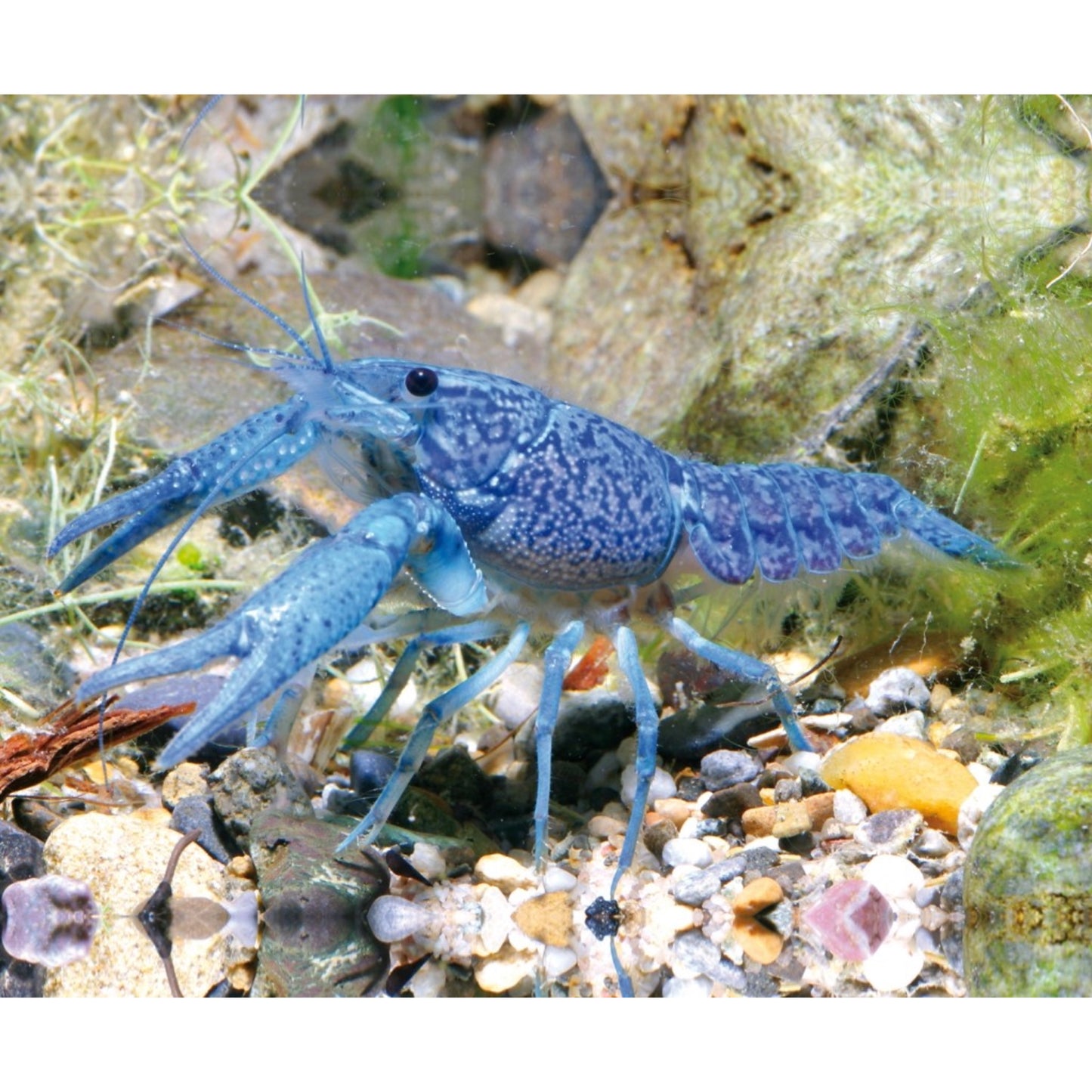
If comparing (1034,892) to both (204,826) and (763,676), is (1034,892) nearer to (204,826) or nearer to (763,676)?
(763,676)

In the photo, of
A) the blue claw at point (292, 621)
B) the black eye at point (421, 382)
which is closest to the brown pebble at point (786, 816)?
the blue claw at point (292, 621)

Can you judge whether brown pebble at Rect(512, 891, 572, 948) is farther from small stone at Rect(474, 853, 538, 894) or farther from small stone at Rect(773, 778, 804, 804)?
small stone at Rect(773, 778, 804, 804)

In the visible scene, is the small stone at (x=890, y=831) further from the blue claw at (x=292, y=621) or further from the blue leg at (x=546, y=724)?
the blue claw at (x=292, y=621)

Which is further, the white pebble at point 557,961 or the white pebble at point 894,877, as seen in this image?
the white pebble at point 894,877

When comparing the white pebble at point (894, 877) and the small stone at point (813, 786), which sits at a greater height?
the white pebble at point (894, 877)

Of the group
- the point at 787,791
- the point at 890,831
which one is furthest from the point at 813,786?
the point at 890,831

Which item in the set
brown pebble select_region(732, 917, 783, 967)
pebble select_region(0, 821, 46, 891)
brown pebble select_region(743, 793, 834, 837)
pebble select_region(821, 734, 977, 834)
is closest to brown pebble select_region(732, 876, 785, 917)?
brown pebble select_region(732, 917, 783, 967)
